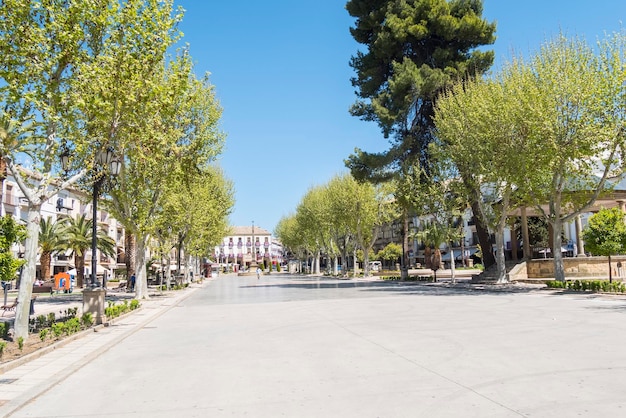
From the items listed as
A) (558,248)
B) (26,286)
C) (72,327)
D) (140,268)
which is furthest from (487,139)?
(26,286)

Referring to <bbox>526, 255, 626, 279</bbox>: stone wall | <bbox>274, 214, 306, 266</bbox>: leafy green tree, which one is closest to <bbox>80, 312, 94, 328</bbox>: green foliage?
<bbox>526, 255, 626, 279</bbox>: stone wall

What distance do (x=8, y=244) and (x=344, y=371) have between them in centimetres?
717

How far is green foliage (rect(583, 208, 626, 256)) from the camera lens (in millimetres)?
23703

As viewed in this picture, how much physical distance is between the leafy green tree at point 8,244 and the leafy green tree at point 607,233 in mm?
23063

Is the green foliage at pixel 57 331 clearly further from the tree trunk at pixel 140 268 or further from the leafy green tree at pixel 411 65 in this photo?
the leafy green tree at pixel 411 65

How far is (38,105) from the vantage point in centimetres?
1122

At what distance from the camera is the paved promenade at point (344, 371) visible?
5.88 m

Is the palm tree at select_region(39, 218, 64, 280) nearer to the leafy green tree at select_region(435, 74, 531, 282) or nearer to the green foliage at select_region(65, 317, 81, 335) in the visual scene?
the leafy green tree at select_region(435, 74, 531, 282)

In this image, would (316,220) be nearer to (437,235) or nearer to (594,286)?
(437,235)

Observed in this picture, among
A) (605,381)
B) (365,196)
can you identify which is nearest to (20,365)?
(605,381)

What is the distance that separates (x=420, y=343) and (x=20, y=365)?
7109 millimetres

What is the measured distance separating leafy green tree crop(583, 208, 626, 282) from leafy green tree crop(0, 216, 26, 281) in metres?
23.1

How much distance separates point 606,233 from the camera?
23.9m

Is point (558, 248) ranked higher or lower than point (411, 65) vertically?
lower
